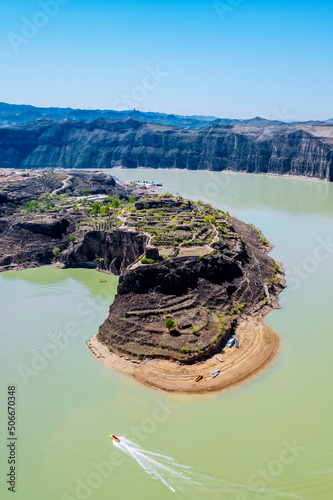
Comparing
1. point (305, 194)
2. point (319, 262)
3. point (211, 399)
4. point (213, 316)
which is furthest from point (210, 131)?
point (211, 399)

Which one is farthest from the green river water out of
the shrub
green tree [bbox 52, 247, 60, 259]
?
green tree [bbox 52, 247, 60, 259]

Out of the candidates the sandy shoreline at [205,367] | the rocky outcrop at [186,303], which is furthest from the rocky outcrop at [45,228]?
the sandy shoreline at [205,367]

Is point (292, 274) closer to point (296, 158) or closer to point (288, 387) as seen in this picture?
point (288, 387)

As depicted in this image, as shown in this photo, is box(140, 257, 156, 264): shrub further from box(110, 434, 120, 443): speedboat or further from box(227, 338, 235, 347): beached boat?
box(110, 434, 120, 443): speedboat

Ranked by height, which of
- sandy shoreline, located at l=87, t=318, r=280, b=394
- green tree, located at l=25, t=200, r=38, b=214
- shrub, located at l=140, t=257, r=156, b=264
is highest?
shrub, located at l=140, t=257, r=156, b=264

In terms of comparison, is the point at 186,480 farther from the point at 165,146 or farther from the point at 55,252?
the point at 165,146

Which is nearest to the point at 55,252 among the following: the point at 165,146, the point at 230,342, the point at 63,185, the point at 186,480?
the point at 230,342

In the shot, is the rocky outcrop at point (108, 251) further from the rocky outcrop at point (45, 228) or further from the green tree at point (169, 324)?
the green tree at point (169, 324)
